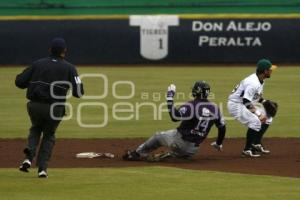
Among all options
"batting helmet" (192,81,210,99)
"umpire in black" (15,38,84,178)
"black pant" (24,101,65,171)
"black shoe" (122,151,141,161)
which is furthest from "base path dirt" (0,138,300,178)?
"umpire in black" (15,38,84,178)

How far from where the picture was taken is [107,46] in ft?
103

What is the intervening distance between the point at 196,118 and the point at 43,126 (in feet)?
8.39

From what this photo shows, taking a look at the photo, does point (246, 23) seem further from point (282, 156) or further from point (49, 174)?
point (49, 174)

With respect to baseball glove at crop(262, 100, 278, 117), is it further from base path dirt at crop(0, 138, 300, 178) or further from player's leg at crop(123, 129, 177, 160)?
player's leg at crop(123, 129, 177, 160)

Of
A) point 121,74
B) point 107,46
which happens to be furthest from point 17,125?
point 107,46

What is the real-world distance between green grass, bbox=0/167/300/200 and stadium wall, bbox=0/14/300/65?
64.6 ft

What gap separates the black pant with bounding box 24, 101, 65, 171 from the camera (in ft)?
35.2

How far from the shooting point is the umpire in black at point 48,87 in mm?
10688

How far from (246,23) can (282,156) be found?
18.6 meters

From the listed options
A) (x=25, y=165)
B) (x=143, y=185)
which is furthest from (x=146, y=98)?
(x=143, y=185)

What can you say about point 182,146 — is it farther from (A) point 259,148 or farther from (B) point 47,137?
(B) point 47,137

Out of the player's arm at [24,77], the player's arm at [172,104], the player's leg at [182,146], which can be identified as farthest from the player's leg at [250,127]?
the player's arm at [24,77]

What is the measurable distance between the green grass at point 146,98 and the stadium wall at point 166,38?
129cm

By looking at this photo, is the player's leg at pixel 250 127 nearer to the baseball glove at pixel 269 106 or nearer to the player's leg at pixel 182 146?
the baseball glove at pixel 269 106
